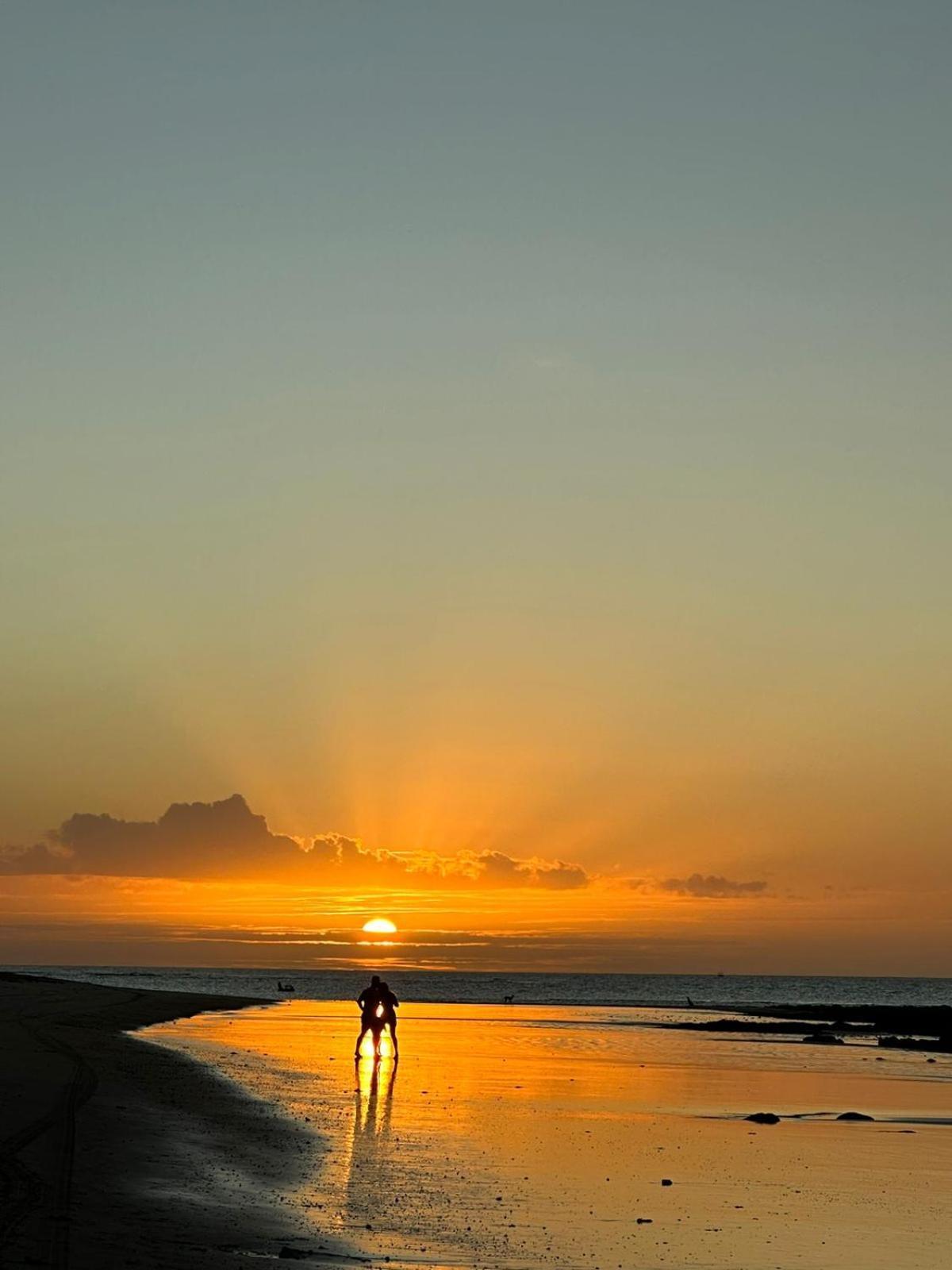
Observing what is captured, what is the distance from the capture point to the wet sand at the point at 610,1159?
16.6 meters

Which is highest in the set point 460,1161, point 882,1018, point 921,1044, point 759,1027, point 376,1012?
point 882,1018

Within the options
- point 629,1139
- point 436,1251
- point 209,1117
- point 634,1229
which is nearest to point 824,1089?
A: point 629,1139

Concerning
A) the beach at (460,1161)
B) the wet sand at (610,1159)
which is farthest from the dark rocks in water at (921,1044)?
the beach at (460,1161)

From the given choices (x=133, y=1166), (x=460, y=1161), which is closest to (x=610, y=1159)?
(x=460, y=1161)

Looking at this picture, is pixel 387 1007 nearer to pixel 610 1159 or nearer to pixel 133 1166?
pixel 610 1159

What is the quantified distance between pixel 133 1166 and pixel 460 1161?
211 inches

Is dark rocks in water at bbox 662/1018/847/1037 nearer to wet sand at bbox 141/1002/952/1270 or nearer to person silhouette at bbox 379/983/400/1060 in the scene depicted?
wet sand at bbox 141/1002/952/1270

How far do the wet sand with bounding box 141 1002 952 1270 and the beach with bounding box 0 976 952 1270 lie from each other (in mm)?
72

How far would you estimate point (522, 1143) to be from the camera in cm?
2547

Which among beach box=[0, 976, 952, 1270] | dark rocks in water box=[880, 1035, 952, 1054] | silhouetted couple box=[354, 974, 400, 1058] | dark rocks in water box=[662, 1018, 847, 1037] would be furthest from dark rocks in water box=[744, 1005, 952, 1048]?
silhouetted couple box=[354, 974, 400, 1058]

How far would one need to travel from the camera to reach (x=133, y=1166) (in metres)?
20.2

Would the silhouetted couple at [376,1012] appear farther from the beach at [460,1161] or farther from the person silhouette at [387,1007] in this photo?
the beach at [460,1161]

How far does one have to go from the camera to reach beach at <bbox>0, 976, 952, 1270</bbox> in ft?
52.3

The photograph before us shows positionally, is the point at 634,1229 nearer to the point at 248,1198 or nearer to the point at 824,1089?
the point at 248,1198
